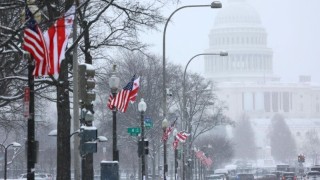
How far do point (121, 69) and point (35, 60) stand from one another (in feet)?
171

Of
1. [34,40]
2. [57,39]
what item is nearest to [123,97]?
[57,39]

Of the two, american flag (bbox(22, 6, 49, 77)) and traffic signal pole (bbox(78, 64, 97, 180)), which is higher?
american flag (bbox(22, 6, 49, 77))

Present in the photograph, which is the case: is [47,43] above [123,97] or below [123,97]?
above

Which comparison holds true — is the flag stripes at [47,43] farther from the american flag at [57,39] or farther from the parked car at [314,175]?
the parked car at [314,175]

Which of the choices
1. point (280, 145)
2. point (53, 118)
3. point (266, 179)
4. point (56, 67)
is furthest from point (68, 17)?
point (280, 145)

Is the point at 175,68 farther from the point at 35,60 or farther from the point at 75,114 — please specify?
the point at 35,60

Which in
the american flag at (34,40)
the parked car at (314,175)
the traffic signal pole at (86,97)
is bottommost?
the parked car at (314,175)

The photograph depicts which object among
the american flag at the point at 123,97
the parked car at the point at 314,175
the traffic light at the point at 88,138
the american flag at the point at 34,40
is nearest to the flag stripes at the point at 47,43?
the american flag at the point at 34,40

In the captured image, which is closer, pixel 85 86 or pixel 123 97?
pixel 85 86

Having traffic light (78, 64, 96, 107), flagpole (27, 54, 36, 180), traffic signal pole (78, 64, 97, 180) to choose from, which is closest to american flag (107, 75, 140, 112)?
traffic signal pole (78, 64, 97, 180)

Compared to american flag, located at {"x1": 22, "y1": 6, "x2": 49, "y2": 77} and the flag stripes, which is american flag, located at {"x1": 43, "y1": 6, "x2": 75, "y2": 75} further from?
american flag, located at {"x1": 22, "y1": 6, "x2": 49, "y2": 77}

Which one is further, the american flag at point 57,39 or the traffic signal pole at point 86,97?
the traffic signal pole at point 86,97

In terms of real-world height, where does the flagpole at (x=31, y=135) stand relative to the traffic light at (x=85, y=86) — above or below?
below

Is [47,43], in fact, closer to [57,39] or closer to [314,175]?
[57,39]
